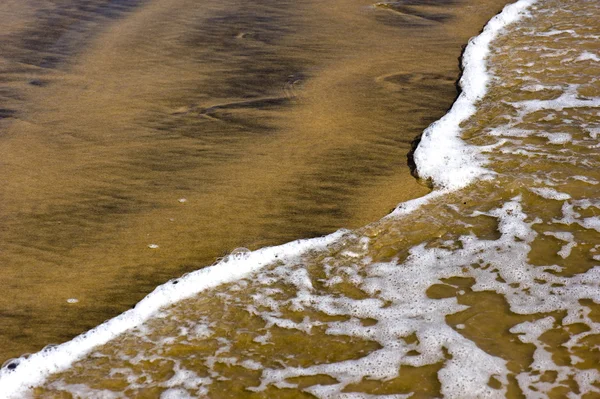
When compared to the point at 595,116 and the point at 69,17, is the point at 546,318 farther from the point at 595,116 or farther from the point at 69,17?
the point at 69,17

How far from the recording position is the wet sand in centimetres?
347

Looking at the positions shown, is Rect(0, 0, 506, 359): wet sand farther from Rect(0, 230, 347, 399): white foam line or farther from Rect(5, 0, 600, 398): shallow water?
Rect(5, 0, 600, 398): shallow water

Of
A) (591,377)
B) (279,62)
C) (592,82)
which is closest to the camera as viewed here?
(591,377)

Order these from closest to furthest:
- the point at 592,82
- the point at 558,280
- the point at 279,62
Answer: the point at 558,280, the point at 592,82, the point at 279,62

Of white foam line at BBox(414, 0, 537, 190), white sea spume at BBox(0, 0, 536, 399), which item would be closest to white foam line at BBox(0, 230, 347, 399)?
white sea spume at BBox(0, 0, 536, 399)

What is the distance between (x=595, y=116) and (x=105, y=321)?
3423mm

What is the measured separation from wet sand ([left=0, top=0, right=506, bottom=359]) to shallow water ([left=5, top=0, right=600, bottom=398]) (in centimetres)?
28

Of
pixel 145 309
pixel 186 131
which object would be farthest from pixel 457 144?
pixel 145 309

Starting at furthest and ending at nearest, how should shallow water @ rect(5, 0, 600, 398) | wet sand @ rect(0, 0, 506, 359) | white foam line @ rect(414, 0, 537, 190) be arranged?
1. white foam line @ rect(414, 0, 537, 190)
2. wet sand @ rect(0, 0, 506, 359)
3. shallow water @ rect(5, 0, 600, 398)

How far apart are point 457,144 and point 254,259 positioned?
5.73 feet

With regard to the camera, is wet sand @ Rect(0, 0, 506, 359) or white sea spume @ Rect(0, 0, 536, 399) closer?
white sea spume @ Rect(0, 0, 536, 399)

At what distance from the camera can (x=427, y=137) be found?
4.70 meters

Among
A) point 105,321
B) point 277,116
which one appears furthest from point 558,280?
point 277,116

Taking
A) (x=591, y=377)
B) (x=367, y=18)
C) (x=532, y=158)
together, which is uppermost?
(x=367, y=18)
